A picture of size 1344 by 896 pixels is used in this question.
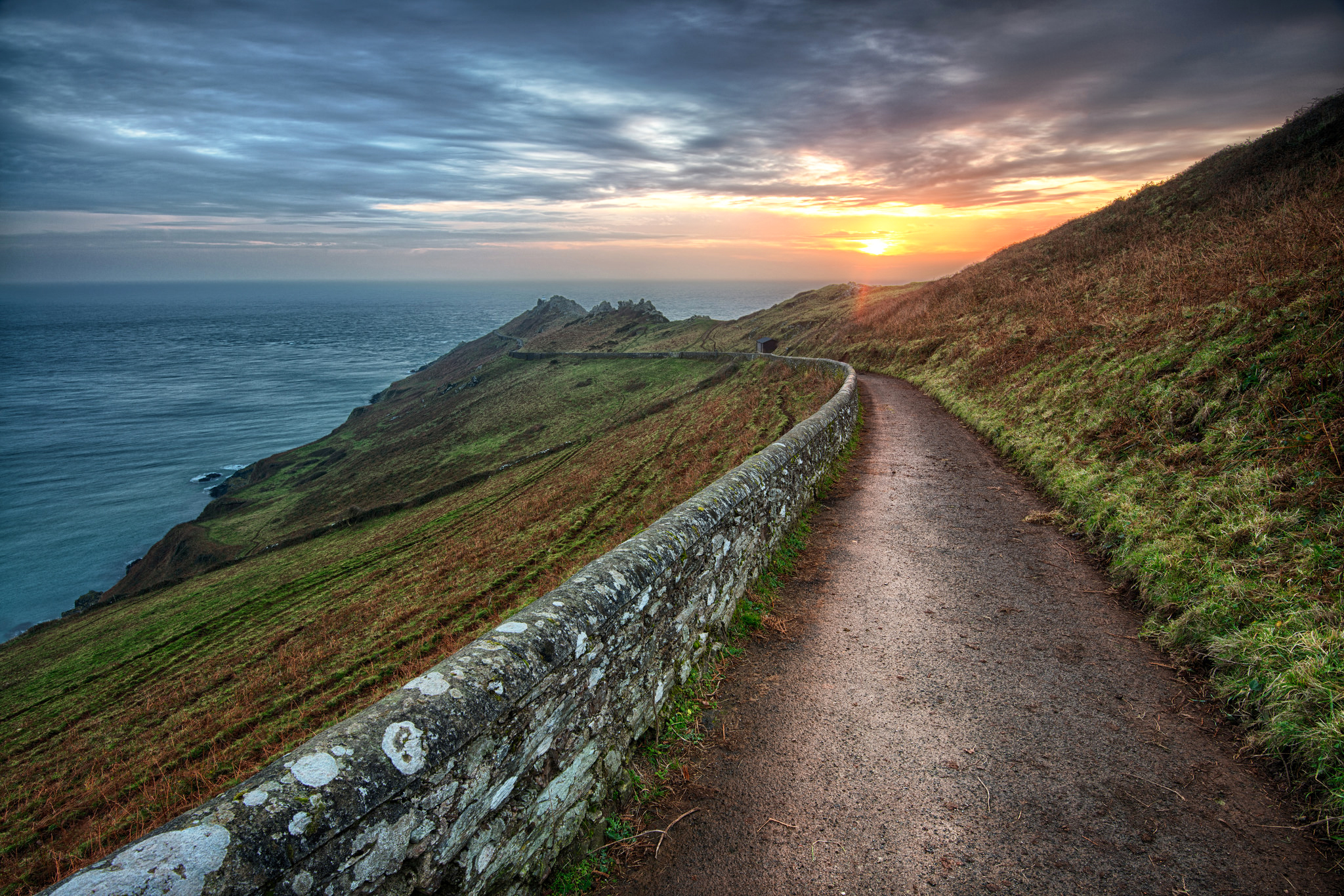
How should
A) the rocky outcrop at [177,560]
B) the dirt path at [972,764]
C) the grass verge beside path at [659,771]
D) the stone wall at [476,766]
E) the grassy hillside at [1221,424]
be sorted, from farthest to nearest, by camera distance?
1. the rocky outcrop at [177,560]
2. the grassy hillside at [1221,424]
3. the grass verge beside path at [659,771]
4. the dirt path at [972,764]
5. the stone wall at [476,766]

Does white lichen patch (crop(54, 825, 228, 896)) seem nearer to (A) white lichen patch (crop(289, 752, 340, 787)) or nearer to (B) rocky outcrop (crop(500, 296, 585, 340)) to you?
(A) white lichen patch (crop(289, 752, 340, 787))

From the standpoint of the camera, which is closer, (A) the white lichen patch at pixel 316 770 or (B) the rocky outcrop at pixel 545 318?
(A) the white lichen patch at pixel 316 770

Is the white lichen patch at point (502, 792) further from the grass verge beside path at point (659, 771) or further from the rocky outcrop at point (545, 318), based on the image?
the rocky outcrop at point (545, 318)

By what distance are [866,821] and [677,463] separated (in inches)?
648

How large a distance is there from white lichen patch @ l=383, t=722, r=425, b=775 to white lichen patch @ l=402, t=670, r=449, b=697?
0.62 ft

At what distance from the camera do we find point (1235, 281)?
10711mm

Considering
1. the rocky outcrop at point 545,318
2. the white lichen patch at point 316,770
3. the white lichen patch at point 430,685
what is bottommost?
the white lichen patch at point 316,770

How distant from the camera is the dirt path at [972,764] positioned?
3492 mm

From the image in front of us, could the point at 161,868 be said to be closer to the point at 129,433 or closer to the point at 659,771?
Answer: the point at 659,771

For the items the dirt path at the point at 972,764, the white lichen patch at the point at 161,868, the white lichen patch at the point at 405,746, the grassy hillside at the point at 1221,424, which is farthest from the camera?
the grassy hillside at the point at 1221,424

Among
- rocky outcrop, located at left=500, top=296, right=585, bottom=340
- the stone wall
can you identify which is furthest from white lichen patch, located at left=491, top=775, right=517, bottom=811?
rocky outcrop, located at left=500, top=296, right=585, bottom=340

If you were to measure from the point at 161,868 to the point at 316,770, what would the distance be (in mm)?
544

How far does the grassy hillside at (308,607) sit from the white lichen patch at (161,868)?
5939 mm

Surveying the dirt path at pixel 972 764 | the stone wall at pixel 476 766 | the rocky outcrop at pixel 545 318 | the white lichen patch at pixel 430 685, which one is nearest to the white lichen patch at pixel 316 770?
the stone wall at pixel 476 766
